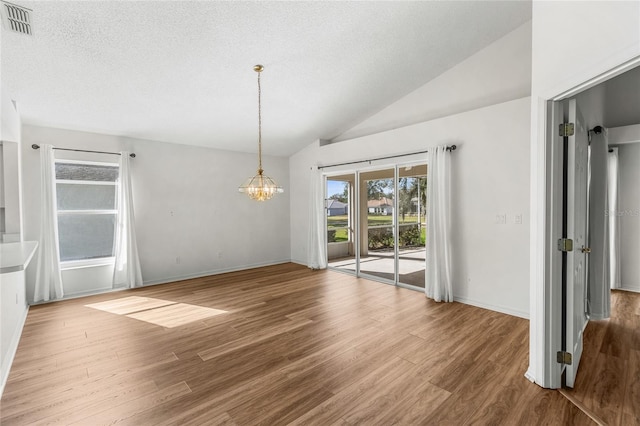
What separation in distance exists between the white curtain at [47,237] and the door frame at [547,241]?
610cm

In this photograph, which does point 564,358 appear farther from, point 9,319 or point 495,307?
point 9,319

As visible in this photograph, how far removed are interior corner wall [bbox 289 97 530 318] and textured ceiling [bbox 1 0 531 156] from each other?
105 centimetres

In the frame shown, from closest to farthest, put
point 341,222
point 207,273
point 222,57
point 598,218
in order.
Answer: point 598,218
point 222,57
point 207,273
point 341,222

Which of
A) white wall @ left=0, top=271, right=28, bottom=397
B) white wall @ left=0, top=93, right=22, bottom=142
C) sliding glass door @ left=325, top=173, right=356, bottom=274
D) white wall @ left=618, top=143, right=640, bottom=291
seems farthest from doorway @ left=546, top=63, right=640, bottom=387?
white wall @ left=0, top=93, right=22, bottom=142

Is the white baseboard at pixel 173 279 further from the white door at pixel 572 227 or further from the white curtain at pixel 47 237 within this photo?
the white door at pixel 572 227

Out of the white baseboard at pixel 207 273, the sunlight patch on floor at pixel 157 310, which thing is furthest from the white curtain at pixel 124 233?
the sunlight patch on floor at pixel 157 310

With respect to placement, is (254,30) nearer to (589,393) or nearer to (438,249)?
(438,249)

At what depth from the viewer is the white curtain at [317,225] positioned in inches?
257

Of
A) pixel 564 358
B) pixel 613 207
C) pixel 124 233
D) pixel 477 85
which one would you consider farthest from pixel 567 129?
pixel 124 233

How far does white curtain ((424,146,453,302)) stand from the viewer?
4383 millimetres

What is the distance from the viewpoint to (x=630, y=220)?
14.1 ft

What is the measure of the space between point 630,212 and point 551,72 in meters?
3.69

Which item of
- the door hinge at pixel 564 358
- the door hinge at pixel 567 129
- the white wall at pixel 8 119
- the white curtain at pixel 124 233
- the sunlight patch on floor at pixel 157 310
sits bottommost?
the sunlight patch on floor at pixel 157 310

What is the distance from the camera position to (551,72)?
6.97 ft
